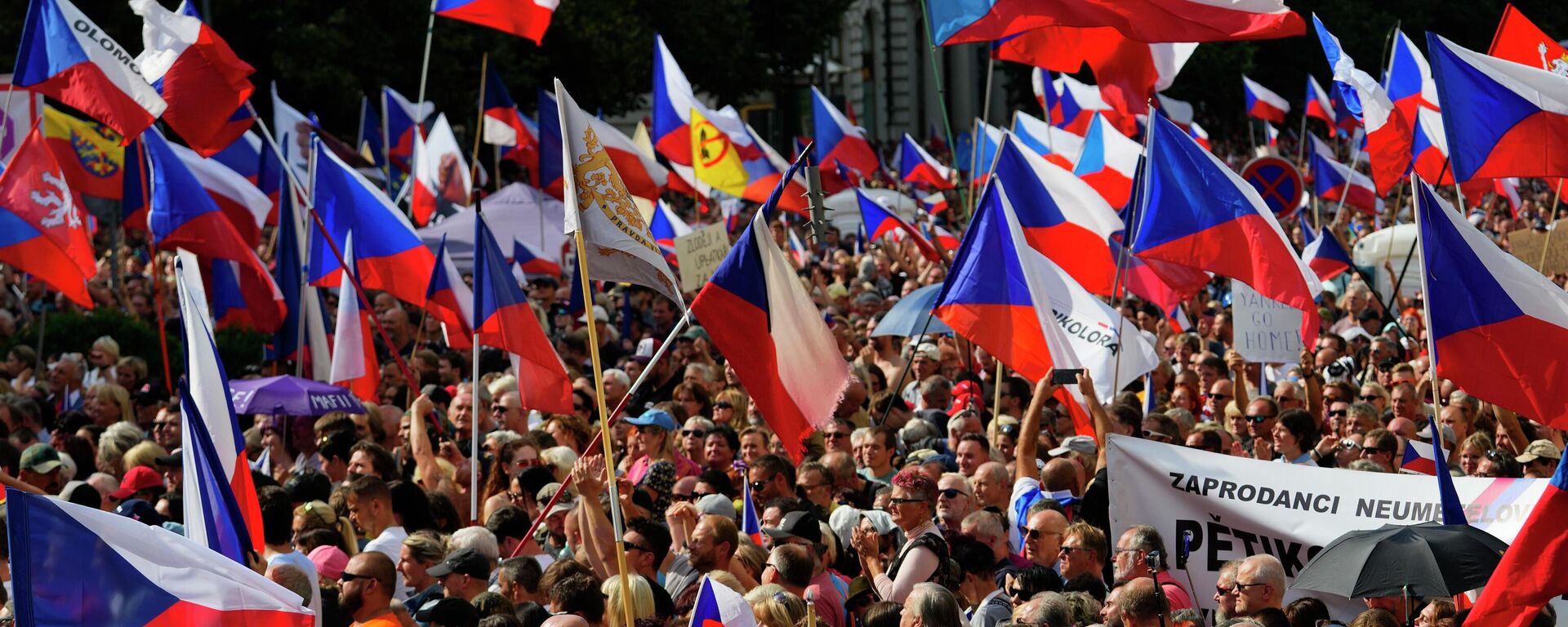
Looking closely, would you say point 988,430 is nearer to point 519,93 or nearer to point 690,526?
point 690,526

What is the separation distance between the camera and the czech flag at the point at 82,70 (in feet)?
38.0

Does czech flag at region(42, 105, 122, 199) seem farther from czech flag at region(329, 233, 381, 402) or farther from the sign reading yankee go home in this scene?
the sign reading yankee go home

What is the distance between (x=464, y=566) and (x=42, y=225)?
621 cm

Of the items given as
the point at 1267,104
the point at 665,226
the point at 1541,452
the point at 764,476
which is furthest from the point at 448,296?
the point at 1267,104

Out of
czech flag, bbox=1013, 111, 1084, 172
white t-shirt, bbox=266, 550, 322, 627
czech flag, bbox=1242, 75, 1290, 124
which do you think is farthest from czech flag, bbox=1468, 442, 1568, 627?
czech flag, bbox=1242, 75, 1290, 124

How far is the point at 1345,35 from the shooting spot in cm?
6694

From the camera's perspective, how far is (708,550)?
23.0 feet

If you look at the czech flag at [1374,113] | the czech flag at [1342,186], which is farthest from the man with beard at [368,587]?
the czech flag at [1342,186]

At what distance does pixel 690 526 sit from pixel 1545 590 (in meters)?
3.27

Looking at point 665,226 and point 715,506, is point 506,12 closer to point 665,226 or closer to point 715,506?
point 665,226

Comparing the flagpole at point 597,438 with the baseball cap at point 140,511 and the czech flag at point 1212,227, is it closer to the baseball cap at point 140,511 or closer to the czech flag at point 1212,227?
the baseball cap at point 140,511

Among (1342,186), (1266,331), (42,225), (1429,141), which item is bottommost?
(1342,186)

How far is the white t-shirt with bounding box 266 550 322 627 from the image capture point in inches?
255

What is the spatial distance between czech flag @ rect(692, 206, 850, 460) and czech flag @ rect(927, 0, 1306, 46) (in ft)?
9.13
